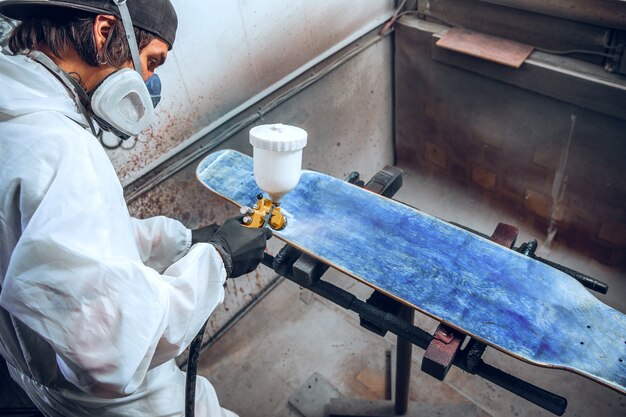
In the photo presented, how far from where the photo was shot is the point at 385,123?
4.26 meters

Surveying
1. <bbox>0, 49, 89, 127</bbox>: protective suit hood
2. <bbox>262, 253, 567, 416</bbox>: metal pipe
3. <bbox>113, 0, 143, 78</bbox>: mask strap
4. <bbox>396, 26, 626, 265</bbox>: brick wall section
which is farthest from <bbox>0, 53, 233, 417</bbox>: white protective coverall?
<bbox>396, 26, 626, 265</bbox>: brick wall section

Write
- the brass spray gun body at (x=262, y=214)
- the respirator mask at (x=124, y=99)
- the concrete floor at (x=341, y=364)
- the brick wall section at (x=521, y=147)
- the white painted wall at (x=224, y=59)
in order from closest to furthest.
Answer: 1. the respirator mask at (x=124, y=99)
2. the brass spray gun body at (x=262, y=214)
3. the white painted wall at (x=224, y=59)
4. the concrete floor at (x=341, y=364)
5. the brick wall section at (x=521, y=147)

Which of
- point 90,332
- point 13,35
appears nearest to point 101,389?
point 90,332

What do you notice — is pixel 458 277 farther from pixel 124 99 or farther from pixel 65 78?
pixel 65 78

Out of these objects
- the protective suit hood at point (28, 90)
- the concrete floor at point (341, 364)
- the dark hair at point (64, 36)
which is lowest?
the concrete floor at point (341, 364)

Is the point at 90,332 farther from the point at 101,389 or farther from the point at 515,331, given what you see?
the point at 515,331

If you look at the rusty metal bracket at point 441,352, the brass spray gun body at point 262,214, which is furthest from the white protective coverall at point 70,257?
the rusty metal bracket at point 441,352

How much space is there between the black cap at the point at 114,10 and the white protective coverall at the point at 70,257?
0.16 metres

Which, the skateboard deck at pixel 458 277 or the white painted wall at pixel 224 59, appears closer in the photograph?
the skateboard deck at pixel 458 277

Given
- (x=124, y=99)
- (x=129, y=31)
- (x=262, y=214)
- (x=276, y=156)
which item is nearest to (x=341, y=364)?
(x=262, y=214)

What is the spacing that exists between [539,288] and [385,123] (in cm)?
260

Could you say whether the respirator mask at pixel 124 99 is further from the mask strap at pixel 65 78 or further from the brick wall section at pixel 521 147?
the brick wall section at pixel 521 147

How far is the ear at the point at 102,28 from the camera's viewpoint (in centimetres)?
145

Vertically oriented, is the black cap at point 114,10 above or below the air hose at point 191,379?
above
